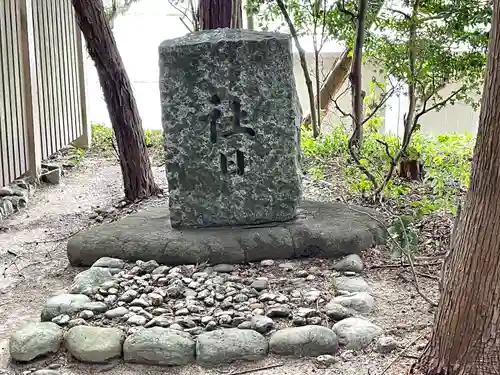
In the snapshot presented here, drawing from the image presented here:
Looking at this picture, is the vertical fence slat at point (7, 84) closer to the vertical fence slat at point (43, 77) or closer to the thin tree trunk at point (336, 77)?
the vertical fence slat at point (43, 77)

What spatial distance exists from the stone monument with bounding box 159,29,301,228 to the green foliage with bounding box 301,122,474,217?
1.14 m

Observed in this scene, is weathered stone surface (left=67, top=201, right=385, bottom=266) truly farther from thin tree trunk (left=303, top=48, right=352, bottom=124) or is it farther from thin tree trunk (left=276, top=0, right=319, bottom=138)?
thin tree trunk (left=303, top=48, right=352, bottom=124)

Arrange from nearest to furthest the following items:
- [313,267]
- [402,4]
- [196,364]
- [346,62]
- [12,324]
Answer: [196,364] < [12,324] < [313,267] < [402,4] < [346,62]


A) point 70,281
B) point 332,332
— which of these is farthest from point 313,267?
point 70,281

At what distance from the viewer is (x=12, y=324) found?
3.49 metres

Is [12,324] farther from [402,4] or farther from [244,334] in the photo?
[402,4]

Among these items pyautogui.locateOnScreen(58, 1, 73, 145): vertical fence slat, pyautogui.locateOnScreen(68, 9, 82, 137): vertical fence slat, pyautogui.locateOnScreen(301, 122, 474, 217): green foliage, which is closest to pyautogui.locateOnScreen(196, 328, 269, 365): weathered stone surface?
pyautogui.locateOnScreen(301, 122, 474, 217): green foliage

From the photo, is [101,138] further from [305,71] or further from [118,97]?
[118,97]

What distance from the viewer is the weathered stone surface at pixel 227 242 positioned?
4023mm

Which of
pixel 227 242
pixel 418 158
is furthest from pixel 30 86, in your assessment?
pixel 418 158

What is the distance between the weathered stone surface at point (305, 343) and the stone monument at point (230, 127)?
141 cm

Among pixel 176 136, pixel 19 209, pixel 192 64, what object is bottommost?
pixel 19 209

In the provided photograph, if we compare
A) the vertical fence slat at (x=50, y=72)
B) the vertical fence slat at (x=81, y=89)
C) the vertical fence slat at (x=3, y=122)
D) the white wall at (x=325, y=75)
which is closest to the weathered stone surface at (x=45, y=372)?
the vertical fence slat at (x=3, y=122)

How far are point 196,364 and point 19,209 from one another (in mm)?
3753
